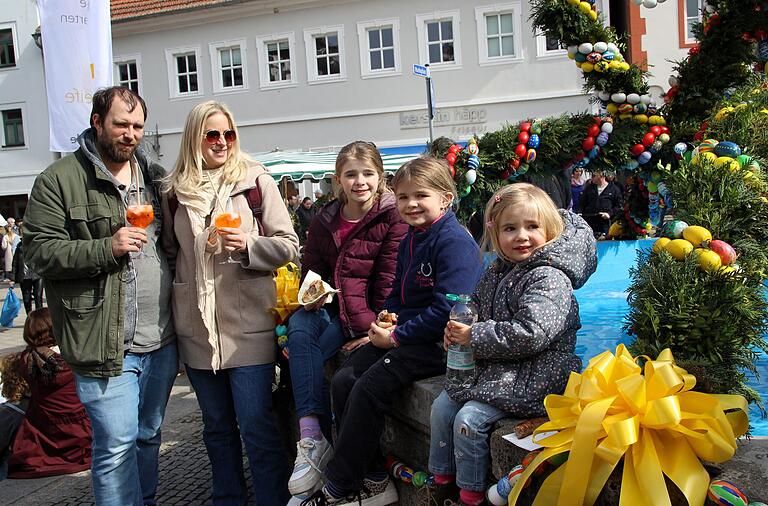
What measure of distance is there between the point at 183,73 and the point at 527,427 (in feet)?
71.5

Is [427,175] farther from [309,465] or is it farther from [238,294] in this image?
[309,465]

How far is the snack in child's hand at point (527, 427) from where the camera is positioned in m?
2.18

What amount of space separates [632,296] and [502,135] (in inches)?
138

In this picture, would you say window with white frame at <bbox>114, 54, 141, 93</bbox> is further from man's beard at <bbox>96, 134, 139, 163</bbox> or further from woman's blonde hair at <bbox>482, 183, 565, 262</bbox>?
woman's blonde hair at <bbox>482, 183, 565, 262</bbox>

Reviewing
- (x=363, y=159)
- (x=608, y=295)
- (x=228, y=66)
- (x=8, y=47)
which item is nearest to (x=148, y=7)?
(x=228, y=66)

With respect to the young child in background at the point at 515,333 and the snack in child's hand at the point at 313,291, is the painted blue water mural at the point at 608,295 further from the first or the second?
the young child in background at the point at 515,333

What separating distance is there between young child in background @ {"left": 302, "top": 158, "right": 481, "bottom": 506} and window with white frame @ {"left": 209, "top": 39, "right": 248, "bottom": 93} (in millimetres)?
19428

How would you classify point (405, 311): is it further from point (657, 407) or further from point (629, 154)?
point (629, 154)

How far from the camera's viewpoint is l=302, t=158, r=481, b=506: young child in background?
9.26 feet

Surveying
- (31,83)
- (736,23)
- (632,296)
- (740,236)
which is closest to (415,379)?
(632,296)

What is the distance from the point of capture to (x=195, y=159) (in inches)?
122

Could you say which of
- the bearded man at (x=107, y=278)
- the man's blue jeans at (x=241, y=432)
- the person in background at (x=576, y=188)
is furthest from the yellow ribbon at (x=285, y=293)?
the person in background at (x=576, y=188)

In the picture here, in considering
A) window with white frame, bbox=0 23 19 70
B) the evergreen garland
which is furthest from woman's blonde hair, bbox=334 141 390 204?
window with white frame, bbox=0 23 19 70

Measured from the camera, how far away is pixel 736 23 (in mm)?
4949
